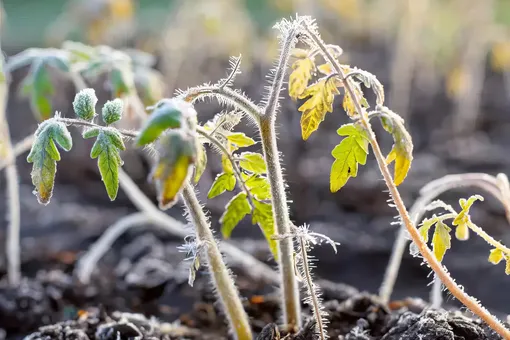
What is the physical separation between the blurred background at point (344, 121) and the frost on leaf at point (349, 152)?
106 cm

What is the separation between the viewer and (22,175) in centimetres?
384

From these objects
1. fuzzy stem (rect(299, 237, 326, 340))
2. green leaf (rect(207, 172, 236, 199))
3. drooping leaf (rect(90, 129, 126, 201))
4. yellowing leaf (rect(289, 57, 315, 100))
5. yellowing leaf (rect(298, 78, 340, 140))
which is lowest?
fuzzy stem (rect(299, 237, 326, 340))

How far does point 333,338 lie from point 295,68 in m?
0.64

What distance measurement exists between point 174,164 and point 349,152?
1.24ft

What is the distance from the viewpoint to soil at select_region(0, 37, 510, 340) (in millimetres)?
→ 1575

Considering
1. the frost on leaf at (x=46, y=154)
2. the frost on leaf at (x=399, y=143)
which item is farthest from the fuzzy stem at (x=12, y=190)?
the frost on leaf at (x=399, y=143)

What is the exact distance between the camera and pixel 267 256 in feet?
7.55

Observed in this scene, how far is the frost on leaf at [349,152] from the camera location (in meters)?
1.15

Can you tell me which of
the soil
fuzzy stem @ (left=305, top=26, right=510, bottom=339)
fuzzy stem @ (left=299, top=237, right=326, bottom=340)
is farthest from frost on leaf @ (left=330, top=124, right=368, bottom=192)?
the soil

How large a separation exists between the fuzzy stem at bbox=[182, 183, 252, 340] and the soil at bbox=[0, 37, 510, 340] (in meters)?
0.07

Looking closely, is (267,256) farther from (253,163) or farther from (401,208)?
(401,208)

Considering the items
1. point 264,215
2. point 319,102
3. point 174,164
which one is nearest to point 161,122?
point 174,164

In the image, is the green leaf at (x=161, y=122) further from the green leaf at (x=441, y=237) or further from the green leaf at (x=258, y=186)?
the green leaf at (x=441, y=237)

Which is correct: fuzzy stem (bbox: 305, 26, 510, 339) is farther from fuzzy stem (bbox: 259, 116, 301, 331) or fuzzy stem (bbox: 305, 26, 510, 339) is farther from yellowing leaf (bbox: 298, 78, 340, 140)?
fuzzy stem (bbox: 259, 116, 301, 331)
